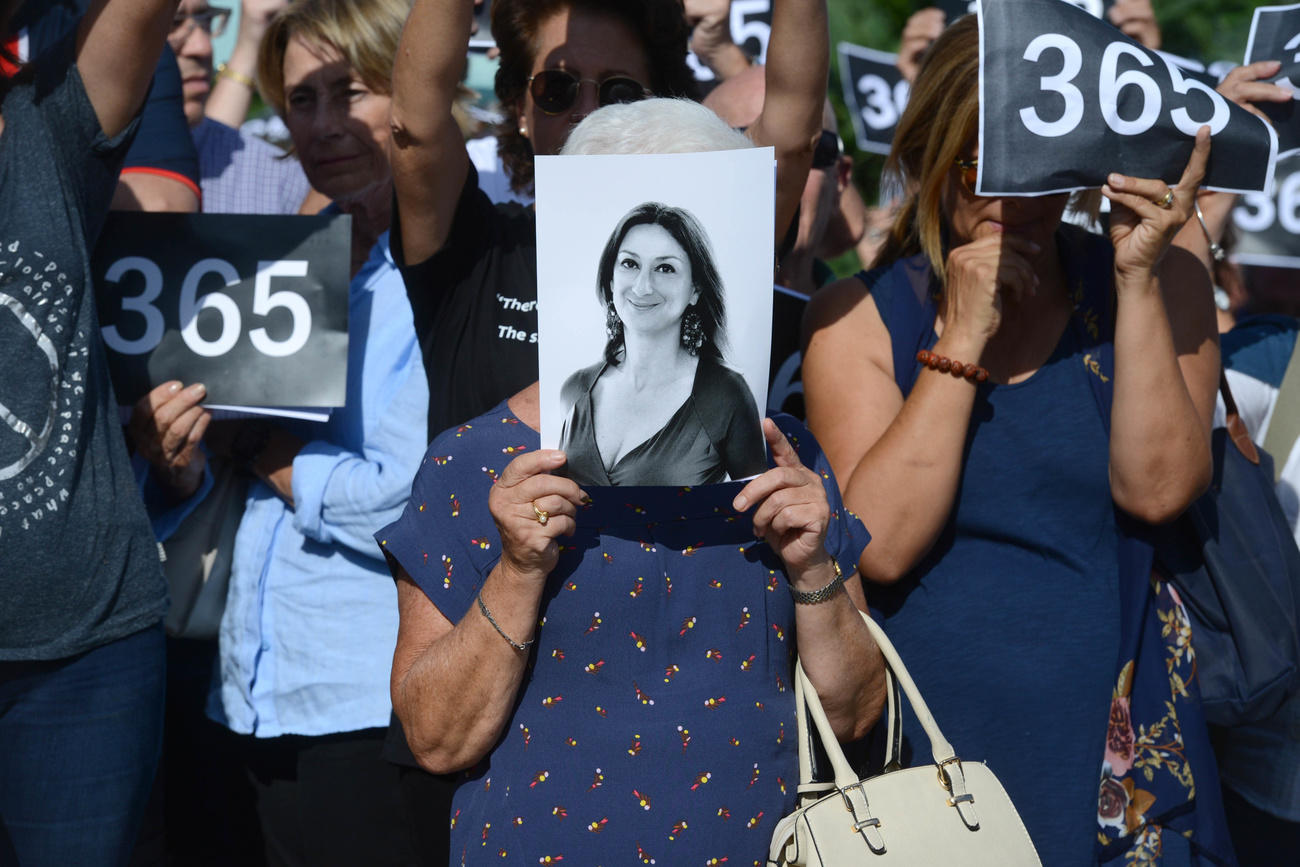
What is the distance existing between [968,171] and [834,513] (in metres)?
0.72

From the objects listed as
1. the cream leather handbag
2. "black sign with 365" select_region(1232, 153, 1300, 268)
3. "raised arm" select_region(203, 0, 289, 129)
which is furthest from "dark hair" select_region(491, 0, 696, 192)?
"raised arm" select_region(203, 0, 289, 129)

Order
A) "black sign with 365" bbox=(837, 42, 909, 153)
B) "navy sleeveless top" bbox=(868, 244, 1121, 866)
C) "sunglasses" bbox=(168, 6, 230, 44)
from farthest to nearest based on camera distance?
"black sign with 365" bbox=(837, 42, 909, 153)
"sunglasses" bbox=(168, 6, 230, 44)
"navy sleeveless top" bbox=(868, 244, 1121, 866)

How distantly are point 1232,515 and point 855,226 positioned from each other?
197 centimetres

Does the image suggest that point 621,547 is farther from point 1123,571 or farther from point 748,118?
point 748,118

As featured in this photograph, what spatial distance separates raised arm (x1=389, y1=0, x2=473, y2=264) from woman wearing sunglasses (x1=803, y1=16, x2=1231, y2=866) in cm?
70

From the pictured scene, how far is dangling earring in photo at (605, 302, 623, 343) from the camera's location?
5.36ft

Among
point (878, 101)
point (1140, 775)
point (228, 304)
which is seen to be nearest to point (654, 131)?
point (228, 304)

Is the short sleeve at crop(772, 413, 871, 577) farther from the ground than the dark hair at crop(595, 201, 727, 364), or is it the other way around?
the dark hair at crop(595, 201, 727, 364)

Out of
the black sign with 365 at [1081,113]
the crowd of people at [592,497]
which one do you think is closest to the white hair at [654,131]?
the crowd of people at [592,497]

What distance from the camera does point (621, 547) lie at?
70.6 inches

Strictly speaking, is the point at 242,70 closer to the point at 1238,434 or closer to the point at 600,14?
the point at 600,14

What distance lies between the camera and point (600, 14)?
2.45m

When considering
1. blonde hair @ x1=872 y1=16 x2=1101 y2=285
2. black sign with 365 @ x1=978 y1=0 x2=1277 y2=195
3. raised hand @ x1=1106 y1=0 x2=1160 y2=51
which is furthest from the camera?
raised hand @ x1=1106 y1=0 x2=1160 y2=51

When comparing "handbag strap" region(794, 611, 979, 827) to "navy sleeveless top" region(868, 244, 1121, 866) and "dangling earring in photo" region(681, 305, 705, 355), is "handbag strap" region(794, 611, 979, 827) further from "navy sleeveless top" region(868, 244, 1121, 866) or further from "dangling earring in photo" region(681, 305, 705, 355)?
"dangling earring in photo" region(681, 305, 705, 355)
